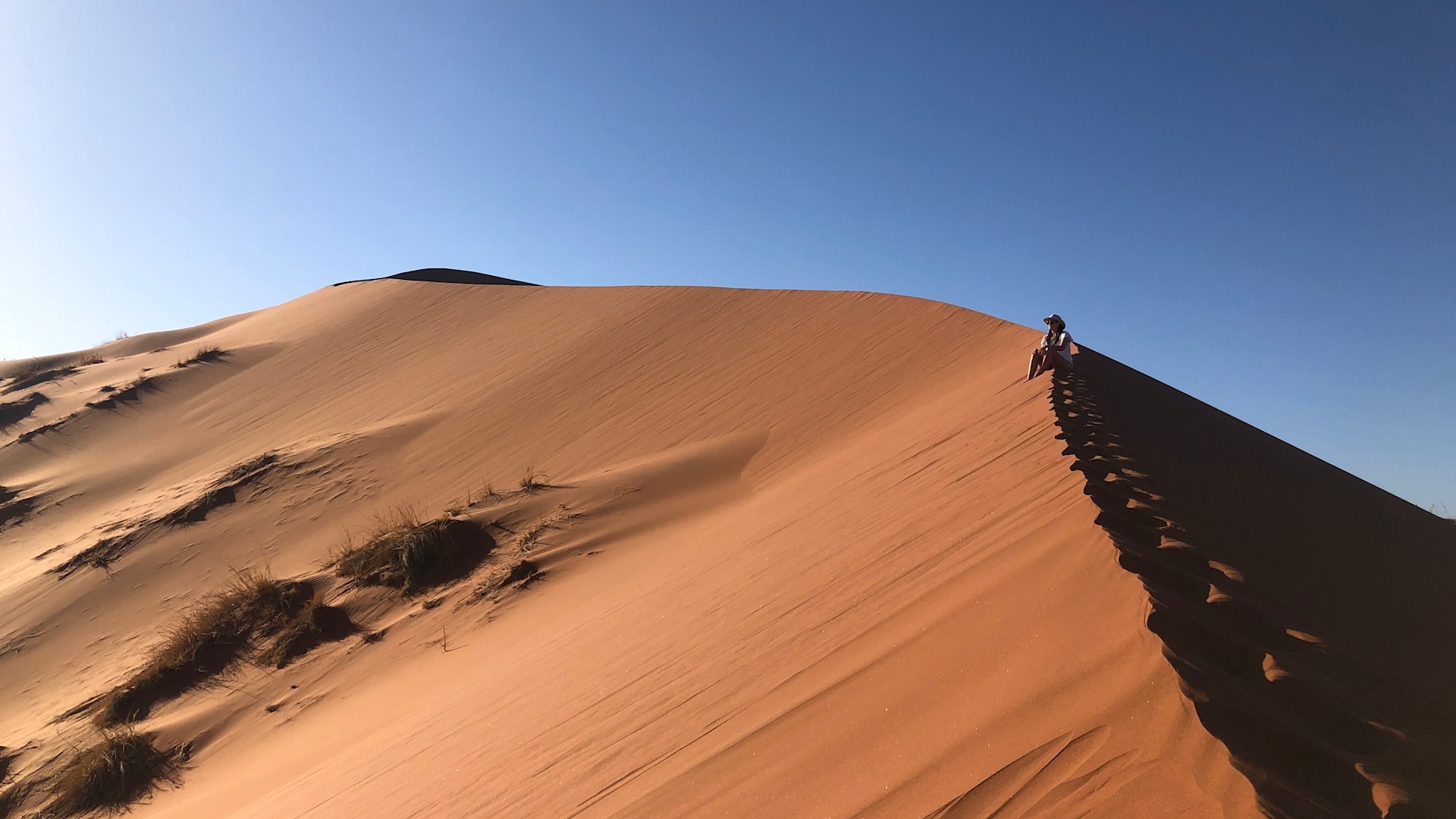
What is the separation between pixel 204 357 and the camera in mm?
17922

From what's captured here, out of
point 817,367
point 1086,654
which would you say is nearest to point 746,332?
point 817,367

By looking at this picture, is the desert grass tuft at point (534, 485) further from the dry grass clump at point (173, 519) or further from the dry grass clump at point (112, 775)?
the dry grass clump at point (173, 519)

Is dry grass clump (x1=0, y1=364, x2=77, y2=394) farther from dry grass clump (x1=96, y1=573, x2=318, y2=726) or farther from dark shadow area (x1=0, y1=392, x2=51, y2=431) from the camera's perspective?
dry grass clump (x1=96, y1=573, x2=318, y2=726)

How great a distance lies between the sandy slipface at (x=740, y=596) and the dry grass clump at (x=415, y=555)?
0.04m

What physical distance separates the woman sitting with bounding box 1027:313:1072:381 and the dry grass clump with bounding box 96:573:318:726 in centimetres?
725

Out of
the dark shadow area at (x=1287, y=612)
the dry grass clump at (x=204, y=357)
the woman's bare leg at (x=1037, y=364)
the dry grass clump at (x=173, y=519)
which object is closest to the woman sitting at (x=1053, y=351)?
the woman's bare leg at (x=1037, y=364)

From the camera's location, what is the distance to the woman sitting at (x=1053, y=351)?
24.8ft

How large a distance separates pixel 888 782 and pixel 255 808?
12.1 feet

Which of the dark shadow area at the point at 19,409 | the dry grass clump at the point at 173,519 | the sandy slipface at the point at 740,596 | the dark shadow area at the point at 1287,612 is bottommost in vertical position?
the dark shadow area at the point at 1287,612

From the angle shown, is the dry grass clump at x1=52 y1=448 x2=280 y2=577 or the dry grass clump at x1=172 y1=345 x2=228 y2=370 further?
the dry grass clump at x1=172 y1=345 x2=228 y2=370

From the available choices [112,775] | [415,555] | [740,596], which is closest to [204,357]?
[415,555]

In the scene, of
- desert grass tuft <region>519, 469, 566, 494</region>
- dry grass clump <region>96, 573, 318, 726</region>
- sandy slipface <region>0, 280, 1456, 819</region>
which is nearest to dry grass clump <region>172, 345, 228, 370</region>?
sandy slipface <region>0, 280, 1456, 819</region>

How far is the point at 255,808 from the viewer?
4.01 m

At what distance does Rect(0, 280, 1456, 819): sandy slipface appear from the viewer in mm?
2078
